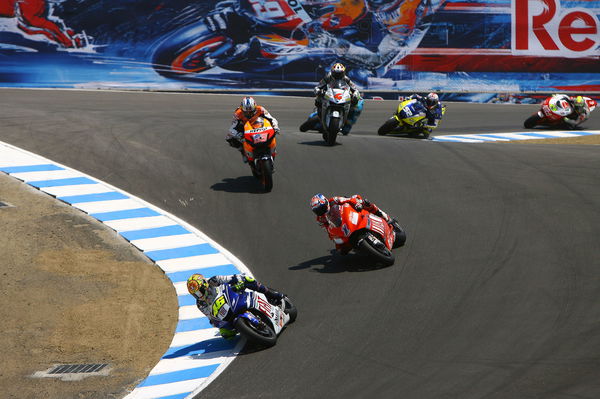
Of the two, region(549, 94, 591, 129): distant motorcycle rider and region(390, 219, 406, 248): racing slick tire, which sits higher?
region(390, 219, 406, 248): racing slick tire

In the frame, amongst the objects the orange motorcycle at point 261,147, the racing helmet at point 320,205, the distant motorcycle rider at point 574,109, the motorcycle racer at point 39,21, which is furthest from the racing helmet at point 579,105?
the motorcycle racer at point 39,21

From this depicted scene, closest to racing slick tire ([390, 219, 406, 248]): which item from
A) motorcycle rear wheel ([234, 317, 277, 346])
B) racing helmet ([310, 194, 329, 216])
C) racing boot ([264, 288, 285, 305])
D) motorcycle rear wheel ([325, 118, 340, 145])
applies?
racing helmet ([310, 194, 329, 216])

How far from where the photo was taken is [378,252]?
11586 mm

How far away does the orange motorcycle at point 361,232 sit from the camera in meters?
11.6

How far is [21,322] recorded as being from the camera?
1083cm

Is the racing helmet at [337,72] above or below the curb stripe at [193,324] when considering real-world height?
above

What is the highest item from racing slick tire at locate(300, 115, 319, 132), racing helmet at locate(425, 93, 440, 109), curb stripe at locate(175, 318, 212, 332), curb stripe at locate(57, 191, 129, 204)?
curb stripe at locate(175, 318, 212, 332)

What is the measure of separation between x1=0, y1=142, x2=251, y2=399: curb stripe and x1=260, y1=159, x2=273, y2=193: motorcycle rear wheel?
208cm

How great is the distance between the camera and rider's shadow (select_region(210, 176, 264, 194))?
16.5 metres

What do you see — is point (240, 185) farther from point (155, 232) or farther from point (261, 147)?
point (155, 232)

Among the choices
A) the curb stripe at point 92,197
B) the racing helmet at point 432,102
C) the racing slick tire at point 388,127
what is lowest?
the racing slick tire at point 388,127

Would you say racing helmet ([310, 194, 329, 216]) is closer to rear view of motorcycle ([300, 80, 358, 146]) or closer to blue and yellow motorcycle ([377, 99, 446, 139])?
rear view of motorcycle ([300, 80, 358, 146])

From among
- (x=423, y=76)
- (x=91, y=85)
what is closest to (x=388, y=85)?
(x=423, y=76)

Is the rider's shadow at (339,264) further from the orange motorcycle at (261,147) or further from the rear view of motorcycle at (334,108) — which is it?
the rear view of motorcycle at (334,108)
